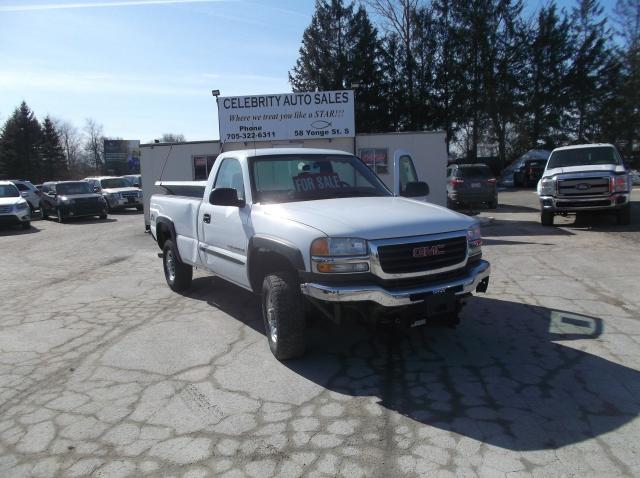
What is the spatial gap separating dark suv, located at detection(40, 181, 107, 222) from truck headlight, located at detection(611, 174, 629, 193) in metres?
18.2

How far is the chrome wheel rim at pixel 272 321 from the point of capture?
4.48 metres

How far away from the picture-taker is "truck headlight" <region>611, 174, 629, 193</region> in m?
11.7

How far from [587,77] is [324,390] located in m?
40.2

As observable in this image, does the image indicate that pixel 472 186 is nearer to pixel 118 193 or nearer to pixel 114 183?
pixel 118 193

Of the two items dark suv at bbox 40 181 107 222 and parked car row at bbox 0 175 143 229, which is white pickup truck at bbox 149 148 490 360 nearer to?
parked car row at bbox 0 175 143 229

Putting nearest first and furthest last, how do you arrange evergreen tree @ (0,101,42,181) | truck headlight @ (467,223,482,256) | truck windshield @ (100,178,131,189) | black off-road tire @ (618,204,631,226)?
1. truck headlight @ (467,223,482,256)
2. black off-road tire @ (618,204,631,226)
3. truck windshield @ (100,178,131,189)
4. evergreen tree @ (0,101,42,181)

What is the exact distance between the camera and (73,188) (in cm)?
2141

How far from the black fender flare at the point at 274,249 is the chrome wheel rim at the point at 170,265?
287 cm

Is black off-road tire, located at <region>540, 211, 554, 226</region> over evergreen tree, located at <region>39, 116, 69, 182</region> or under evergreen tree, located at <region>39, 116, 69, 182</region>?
under

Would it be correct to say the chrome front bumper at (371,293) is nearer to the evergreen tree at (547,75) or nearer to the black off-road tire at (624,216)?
the black off-road tire at (624,216)

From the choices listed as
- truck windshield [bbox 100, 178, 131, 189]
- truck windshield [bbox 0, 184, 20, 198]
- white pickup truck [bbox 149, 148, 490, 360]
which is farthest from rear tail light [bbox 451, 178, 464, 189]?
truck windshield [bbox 100, 178, 131, 189]

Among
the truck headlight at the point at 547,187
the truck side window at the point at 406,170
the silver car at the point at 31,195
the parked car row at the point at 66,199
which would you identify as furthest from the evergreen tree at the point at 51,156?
the truck headlight at the point at 547,187

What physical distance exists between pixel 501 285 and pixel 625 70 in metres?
36.5

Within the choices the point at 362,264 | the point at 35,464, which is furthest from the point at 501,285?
the point at 35,464
